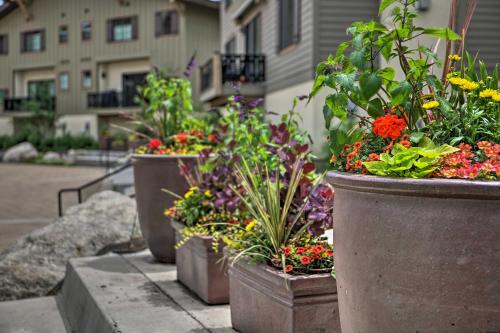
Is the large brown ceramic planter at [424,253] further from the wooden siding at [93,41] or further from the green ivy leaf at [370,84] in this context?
the wooden siding at [93,41]

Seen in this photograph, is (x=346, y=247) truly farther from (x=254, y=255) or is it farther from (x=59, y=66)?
(x=59, y=66)

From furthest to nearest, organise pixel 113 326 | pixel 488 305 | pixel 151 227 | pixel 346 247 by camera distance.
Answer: pixel 151 227, pixel 113 326, pixel 346 247, pixel 488 305

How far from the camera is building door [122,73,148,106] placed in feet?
112

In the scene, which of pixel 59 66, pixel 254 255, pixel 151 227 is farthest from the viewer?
pixel 59 66

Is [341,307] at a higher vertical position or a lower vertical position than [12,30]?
lower

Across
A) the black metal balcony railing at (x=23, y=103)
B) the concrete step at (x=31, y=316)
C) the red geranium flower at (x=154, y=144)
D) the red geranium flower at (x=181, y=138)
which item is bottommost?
the concrete step at (x=31, y=316)

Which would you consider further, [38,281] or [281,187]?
[38,281]

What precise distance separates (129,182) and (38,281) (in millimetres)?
5966

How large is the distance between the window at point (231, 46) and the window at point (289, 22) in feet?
21.5

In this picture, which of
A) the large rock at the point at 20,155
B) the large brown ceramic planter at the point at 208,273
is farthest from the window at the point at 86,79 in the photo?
the large brown ceramic planter at the point at 208,273

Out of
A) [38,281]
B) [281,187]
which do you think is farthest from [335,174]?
[38,281]

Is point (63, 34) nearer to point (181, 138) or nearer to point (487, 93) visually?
point (181, 138)

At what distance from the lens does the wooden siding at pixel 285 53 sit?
1281cm

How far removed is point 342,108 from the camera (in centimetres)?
245
